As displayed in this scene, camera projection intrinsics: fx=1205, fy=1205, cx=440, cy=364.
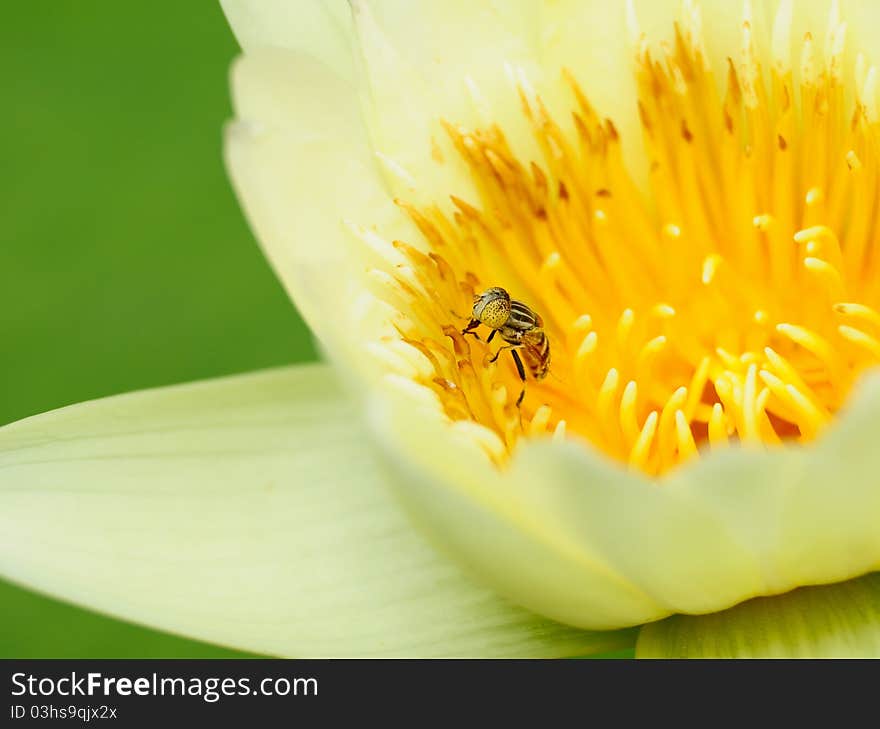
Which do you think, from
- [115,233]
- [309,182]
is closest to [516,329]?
[309,182]

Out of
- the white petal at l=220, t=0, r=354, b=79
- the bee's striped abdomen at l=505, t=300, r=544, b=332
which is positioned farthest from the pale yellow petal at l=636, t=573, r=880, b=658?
the white petal at l=220, t=0, r=354, b=79

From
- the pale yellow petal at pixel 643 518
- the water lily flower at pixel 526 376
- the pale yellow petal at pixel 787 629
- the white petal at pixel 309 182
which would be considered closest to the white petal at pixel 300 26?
the water lily flower at pixel 526 376

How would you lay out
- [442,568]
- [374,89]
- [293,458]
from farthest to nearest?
[374,89], [293,458], [442,568]

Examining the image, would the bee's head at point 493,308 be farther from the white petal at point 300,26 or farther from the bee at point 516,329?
the white petal at point 300,26

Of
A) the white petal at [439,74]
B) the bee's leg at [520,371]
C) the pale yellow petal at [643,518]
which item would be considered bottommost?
the pale yellow petal at [643,518]

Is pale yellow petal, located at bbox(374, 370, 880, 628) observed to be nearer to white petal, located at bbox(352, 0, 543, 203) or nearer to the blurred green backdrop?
white petal, located at bbox(352, 0, 543, 203)
